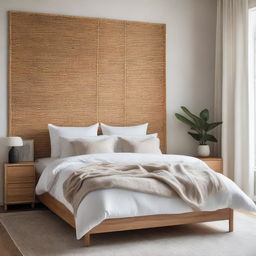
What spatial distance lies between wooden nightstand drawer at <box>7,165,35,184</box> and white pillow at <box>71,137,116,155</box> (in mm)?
583

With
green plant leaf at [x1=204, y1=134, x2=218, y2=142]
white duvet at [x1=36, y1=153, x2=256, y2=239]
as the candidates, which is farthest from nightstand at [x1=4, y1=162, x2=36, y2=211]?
green plant leaf at [x1=204, y1=134, x2=218, y2=142]

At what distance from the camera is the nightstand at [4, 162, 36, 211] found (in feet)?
18.9

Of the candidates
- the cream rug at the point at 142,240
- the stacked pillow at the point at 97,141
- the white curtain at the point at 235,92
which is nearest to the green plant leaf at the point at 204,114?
the white curtain at the point at 235,92

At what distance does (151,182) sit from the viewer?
14.3 feet

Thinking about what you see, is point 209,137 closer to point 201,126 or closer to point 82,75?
point 201,126

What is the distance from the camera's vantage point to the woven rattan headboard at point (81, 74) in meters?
6.21

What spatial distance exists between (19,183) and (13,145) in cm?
46

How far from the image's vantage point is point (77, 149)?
585 centimetres

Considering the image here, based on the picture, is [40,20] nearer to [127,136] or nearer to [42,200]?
[127,136]

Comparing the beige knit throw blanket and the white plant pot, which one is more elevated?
the white plant pot

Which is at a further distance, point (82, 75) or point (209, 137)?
point (209, 137)

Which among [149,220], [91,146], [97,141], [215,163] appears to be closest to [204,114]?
[215,163]

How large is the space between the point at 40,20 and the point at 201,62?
244 centimetres

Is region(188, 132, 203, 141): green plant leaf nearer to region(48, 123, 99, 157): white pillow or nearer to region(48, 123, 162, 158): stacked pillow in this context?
region(48, 123, 162, 158): stacked pillow
